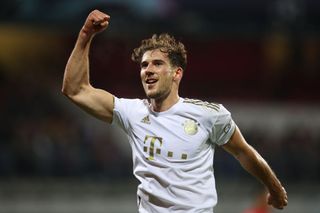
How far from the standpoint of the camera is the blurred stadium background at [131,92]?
10438 millimetres

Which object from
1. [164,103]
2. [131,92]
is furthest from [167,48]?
[131,92]

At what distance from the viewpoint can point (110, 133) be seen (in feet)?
41.1

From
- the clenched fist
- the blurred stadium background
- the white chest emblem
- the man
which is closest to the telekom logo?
the man

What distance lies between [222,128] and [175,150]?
34 centimetres

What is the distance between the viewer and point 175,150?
13.4 ft

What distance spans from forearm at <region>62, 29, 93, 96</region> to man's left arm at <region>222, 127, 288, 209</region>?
1.00m

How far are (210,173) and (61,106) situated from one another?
8.96 metres

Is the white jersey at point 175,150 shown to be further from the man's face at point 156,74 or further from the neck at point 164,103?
the man's face at point 156,74

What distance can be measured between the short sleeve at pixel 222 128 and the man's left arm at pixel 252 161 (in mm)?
69

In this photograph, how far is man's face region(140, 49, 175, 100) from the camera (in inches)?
160

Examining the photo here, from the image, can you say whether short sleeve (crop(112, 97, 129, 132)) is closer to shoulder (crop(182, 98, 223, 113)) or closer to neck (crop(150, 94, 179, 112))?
neck (crop(150, 94, 179, 112))

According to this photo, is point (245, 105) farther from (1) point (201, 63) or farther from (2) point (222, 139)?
(2) point (222, 139)

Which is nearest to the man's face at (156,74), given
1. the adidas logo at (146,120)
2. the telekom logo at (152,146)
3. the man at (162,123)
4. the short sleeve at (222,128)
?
the man at (162,123)

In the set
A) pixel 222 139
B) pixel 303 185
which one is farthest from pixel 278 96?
pixel 222 139
